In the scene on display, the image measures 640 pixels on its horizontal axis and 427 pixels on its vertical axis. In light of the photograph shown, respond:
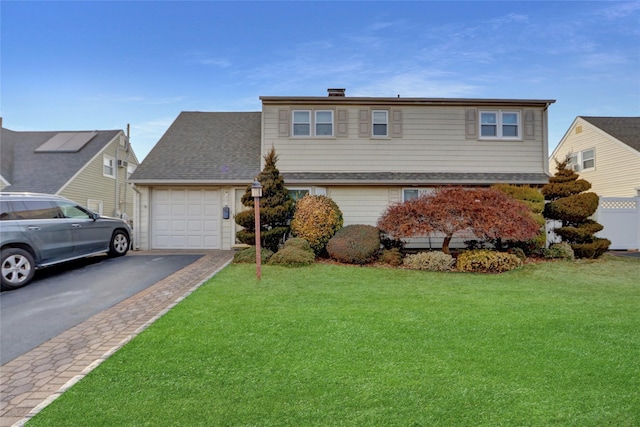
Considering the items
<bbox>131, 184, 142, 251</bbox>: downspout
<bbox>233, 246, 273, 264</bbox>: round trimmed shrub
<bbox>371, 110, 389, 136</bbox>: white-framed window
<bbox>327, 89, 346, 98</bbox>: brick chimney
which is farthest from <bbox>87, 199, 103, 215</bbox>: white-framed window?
<bbox>371, 110, 389, 136</bbox>: white-framed window

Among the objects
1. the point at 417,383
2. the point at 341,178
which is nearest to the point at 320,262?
the point at 341,178

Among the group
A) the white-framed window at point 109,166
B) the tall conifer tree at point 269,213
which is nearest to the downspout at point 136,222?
the tall conifer tree at point 269,213

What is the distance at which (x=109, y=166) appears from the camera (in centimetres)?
1895

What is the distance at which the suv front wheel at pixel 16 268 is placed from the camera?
648 centimetres

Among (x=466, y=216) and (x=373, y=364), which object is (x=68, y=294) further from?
(x=466, y=216)

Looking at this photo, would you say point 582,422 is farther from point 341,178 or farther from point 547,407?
point 341,178

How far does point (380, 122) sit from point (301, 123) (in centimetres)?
296

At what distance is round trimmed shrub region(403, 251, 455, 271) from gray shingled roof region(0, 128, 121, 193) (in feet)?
52.6

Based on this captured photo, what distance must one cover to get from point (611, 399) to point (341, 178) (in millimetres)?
9392

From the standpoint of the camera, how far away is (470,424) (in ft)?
7.69

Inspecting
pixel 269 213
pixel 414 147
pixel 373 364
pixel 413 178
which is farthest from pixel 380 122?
pixel 373 364

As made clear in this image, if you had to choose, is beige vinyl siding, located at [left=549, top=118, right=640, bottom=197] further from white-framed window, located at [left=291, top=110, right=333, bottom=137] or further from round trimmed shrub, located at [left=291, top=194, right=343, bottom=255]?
round trimmed shrub, located at [left=291, top=194, right=343, bottom=255]

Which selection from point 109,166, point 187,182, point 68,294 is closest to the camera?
point 68,294

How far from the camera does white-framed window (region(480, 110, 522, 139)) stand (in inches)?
476
